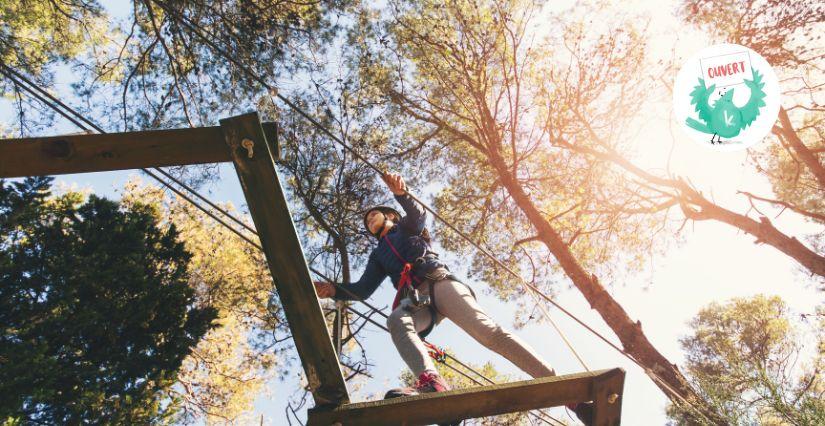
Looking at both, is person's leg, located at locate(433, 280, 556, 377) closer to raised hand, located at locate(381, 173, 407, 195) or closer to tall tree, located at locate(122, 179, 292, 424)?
raised hand, located at locate(381, 173, 407, 195)

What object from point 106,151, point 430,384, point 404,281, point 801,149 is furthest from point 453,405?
point 801,149

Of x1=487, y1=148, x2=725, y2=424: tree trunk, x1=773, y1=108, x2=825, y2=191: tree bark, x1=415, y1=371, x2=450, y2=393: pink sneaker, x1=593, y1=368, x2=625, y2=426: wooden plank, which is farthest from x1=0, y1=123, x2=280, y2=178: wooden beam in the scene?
x1=773, y1=108, x2=825, y2=191: tree bark

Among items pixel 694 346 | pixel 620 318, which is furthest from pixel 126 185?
pixel 694 346

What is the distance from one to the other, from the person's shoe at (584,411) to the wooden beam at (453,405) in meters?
0.25

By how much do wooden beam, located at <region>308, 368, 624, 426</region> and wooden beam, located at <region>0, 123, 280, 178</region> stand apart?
110 centimetres

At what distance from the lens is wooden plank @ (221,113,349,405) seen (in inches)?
64.1

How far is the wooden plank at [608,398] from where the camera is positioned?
1.96 metres

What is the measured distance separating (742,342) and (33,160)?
1693 cm

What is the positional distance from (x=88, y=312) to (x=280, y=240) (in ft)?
20.1

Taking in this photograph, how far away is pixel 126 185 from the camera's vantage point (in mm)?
12609

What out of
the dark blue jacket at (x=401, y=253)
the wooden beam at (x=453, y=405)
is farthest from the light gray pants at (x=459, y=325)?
the wooden beam at (x=453, y=405)

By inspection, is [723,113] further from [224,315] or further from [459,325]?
[224,315]

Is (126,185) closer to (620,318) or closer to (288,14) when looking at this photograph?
(288,14)

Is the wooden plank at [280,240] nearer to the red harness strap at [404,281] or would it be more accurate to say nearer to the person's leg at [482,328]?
the person's leg at [482,328]
